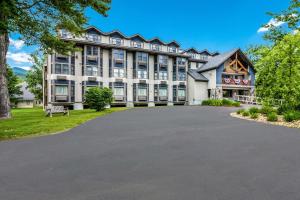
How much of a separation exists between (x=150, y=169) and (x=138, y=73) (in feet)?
106

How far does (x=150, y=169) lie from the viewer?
4.71 meters

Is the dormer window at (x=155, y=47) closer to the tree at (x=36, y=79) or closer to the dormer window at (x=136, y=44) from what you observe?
the dormer window at (x=136, y=44)

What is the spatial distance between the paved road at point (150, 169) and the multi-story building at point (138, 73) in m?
24.8

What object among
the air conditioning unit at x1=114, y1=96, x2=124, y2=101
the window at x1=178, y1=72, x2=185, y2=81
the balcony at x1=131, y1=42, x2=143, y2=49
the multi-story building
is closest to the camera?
the multi-story building

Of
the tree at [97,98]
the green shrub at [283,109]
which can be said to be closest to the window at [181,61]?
the tree at [97,98]

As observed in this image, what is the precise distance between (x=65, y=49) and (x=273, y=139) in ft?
53.3

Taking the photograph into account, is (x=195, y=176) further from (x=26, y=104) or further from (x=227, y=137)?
(x=26, y=104)

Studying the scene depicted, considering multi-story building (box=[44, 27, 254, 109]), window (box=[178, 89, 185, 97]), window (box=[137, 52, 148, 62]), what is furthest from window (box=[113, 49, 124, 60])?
window (box=[178, 89, 185, 97])

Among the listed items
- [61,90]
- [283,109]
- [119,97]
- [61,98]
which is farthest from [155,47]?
[283,109]

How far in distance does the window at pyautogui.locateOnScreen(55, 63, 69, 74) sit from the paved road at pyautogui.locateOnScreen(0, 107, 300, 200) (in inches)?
961

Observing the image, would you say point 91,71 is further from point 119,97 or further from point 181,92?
point 181,92

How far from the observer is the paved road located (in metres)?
3.55

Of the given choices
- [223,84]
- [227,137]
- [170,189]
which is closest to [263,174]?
[170,189]

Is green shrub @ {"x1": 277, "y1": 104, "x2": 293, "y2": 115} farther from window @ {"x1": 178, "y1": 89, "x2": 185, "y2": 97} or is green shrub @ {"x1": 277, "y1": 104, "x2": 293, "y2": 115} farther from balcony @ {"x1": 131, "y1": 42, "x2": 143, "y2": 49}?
balcony @ {"x1": 131, "y1": 42, "x2": 143, "y2": 49}
